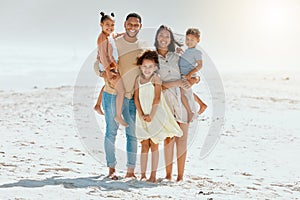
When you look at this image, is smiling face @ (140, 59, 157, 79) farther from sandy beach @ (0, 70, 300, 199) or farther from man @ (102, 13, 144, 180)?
sandy beach @ (0, 70, 300, 199)

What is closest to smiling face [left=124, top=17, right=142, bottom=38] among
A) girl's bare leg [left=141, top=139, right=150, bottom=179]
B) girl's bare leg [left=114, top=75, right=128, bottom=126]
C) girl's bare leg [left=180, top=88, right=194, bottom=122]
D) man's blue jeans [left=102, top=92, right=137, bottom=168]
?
girl's bare leg [left=114, top=75, right=128, bottom=126]

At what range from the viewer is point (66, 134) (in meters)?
7.96

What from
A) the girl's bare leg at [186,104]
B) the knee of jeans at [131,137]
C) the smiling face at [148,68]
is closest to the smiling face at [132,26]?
the smiling face at [148,68]

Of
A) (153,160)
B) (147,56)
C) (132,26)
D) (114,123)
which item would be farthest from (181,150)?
(132,26)

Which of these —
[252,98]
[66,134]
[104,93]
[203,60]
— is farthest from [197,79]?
[252,98]

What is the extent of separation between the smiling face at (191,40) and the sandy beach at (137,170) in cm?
128

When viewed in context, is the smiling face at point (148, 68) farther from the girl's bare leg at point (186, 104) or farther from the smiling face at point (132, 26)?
the girl's bare leg at point (186, 104)

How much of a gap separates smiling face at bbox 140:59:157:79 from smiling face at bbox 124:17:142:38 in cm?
29

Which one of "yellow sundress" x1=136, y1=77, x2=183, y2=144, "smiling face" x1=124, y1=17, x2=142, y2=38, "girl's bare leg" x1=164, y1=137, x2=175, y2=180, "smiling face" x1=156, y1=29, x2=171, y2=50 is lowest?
"girl's bare leg" x1=164, y1=137, x2=175, y2=180

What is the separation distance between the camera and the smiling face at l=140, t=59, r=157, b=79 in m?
4.53

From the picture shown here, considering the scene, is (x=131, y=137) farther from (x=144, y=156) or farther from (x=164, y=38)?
(x=164, y=38)

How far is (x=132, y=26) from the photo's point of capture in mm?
4535

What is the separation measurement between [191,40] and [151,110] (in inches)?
32.4

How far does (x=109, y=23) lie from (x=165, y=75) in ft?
2.48
